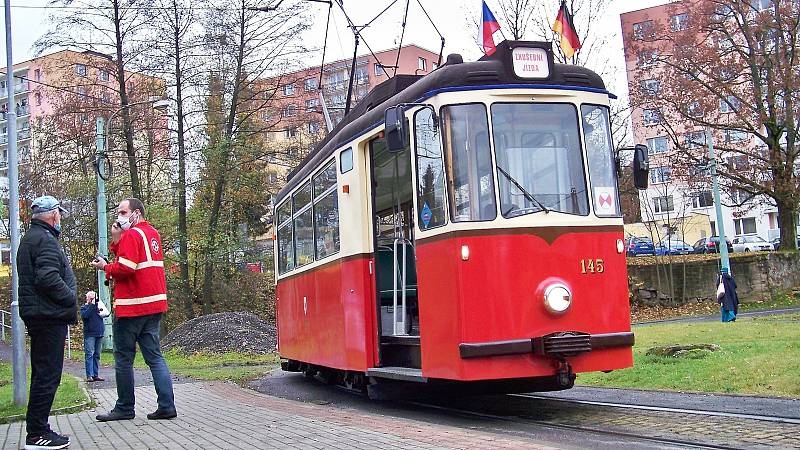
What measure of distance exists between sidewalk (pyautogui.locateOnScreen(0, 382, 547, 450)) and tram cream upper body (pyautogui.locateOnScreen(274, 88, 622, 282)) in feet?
6.03

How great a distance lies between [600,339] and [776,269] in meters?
28.0

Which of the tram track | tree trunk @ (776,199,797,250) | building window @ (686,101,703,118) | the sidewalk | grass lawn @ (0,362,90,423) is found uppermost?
building window @ (686,101,703,118)

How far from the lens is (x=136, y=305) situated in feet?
27.0

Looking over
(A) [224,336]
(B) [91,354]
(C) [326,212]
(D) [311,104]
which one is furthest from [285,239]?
(D) [311,104]

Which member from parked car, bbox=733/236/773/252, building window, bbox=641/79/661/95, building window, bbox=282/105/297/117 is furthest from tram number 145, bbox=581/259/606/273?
parked car, bbox=733/236/773/252

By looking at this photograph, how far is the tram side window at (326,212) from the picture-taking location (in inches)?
428

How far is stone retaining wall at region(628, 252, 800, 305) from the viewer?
33.4 meters

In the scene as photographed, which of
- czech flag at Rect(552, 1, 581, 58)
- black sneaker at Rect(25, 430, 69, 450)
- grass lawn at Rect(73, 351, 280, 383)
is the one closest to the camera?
black sneaker at Rect(25, 430, 69, 450)

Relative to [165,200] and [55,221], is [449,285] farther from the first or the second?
[165,200]

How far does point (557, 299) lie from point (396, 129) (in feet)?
7.06

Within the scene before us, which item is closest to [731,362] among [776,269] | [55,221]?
[55,221]

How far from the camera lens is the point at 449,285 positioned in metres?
8.20

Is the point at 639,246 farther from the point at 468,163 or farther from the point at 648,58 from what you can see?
the point at 468,163

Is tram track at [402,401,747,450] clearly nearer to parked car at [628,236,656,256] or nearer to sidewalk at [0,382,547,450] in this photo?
sidewalk at [0,382,547,450]
